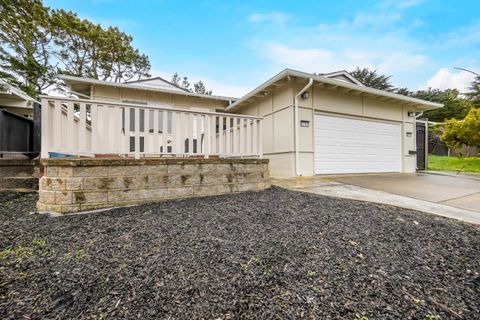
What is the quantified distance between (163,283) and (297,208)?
195 cm

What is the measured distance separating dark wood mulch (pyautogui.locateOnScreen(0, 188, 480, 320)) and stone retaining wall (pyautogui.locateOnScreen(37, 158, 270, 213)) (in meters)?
0.28

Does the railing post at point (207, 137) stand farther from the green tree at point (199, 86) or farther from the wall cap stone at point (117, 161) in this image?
the green tree at point (199, 86)

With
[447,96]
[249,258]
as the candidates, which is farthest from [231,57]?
[447,96]

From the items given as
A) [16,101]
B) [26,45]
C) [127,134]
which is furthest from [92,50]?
[127,134]

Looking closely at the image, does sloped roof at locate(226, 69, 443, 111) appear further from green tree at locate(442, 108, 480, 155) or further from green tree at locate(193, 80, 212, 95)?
green tree at locate(193, 80, 212, 95)

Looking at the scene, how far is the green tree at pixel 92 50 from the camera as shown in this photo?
12.5 metres

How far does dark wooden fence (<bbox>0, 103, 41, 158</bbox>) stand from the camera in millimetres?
4559

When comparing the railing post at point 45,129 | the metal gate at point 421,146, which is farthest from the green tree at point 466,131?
the railing post at point 45,129

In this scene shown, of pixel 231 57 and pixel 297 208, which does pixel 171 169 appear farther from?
pixel 231 57

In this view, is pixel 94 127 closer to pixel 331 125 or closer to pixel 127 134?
pixel 127 134

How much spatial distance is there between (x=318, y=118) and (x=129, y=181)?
17.3 ft

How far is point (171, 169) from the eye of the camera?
327 centimetres

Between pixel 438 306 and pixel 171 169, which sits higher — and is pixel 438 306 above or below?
below

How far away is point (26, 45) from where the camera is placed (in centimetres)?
1166
